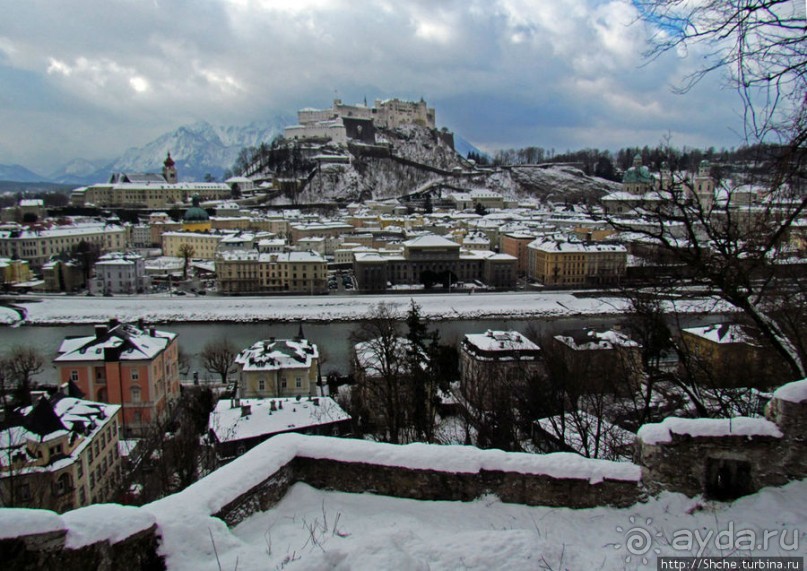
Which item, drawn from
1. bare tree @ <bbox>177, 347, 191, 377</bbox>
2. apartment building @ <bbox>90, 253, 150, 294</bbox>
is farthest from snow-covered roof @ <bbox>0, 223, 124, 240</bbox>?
bare tree @ <bbox>177, 347, 191, 377</bbox>

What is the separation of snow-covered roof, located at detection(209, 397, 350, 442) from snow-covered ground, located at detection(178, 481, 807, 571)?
5.22 meters

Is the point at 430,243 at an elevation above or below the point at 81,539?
below

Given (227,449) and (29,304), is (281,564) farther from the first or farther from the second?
(29,304)

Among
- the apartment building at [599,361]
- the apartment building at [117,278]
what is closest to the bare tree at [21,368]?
the apartment building at [599,361]

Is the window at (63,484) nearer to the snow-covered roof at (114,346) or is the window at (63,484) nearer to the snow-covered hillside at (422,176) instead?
the snow-covered roof at (114,346)

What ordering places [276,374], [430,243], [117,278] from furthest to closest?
[430,243] < [117,278] < [276,374]

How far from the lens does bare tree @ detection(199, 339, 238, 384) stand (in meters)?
15.0

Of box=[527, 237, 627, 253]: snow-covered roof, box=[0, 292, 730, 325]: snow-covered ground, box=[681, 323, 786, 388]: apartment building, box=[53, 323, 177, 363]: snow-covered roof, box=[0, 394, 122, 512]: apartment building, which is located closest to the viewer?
box=[681, 323, 786, 388]: apartment building

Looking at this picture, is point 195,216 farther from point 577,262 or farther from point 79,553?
point 79,553

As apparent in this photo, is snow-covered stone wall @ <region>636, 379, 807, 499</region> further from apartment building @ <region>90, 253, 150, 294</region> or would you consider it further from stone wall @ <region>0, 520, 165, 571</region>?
apartment building @ <region>90, 253, 150, 294</region>

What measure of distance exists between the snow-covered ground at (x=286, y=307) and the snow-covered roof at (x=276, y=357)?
9891mm

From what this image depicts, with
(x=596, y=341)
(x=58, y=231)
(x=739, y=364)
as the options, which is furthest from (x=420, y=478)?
(x=58, y=231)

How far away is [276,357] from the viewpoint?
12180mm

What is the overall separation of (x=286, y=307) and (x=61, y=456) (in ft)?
60.9
